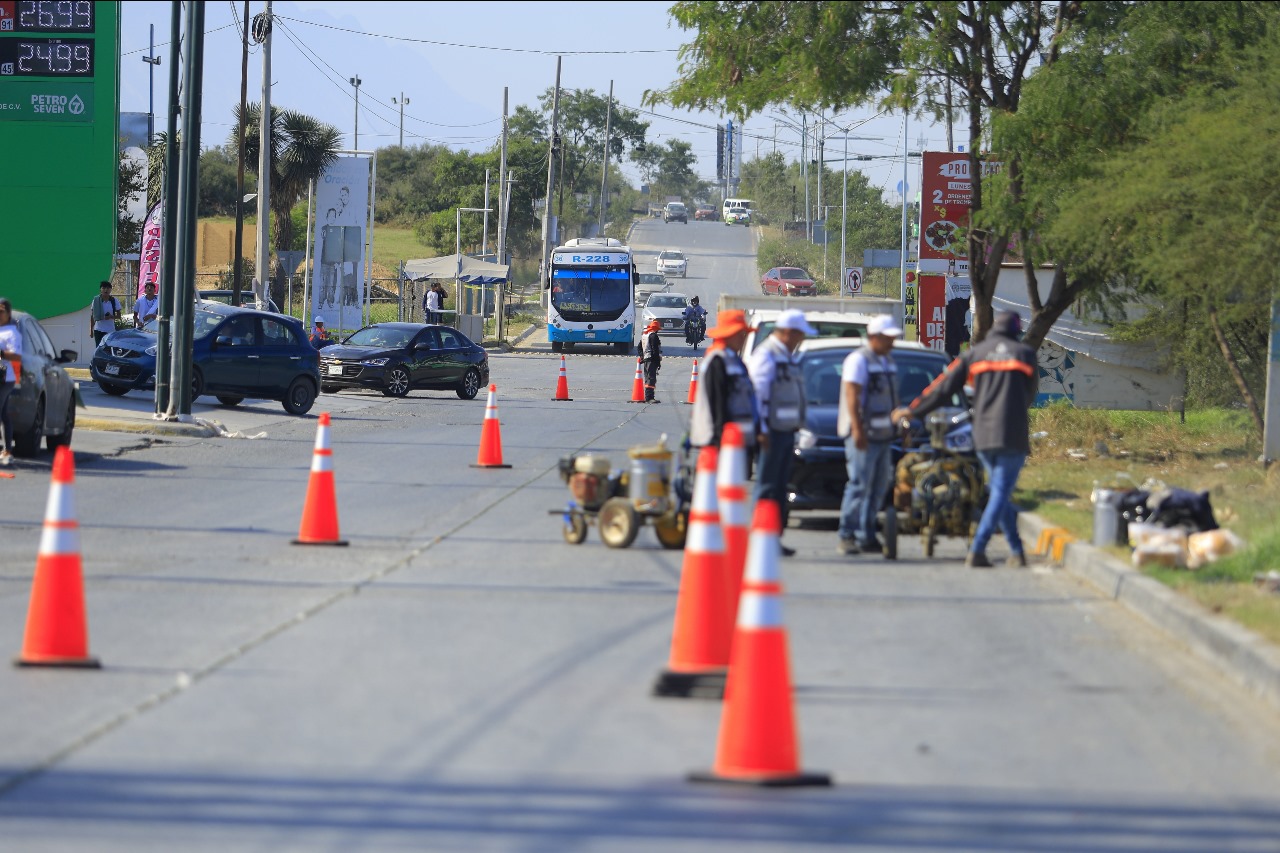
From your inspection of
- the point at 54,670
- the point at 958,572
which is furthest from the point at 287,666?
the point at 958,572

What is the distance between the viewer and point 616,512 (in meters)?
11.9

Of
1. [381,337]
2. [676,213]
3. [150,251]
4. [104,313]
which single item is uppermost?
[676,213]

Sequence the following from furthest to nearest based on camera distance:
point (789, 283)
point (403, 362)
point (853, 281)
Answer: point (789, 283), point (853, 281), point (403, 362)

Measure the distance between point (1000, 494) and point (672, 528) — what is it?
7.60 feet

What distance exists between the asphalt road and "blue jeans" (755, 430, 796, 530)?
23.9 inches

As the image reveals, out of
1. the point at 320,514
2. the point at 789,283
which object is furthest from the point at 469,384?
the point at 789,283

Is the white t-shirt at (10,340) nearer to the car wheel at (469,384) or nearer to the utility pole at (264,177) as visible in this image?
the car wheel at (469,384)

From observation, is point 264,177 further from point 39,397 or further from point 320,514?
point 320,514

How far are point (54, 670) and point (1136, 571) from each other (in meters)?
6.60

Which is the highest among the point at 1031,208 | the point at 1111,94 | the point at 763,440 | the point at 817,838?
the point at 1111,94

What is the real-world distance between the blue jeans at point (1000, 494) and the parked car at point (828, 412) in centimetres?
123

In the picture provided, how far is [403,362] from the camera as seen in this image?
32.1 meters

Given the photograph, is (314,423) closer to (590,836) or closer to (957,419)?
(957,419)

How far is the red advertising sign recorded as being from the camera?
31812 millimetres
